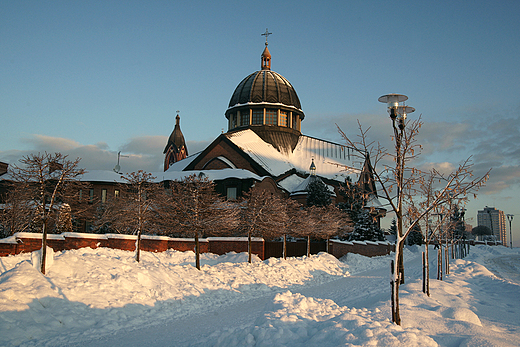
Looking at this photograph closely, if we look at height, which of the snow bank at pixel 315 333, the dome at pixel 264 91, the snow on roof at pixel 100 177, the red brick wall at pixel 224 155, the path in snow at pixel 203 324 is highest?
the dome at pixel 264 91

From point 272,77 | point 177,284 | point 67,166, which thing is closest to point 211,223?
point 177,284

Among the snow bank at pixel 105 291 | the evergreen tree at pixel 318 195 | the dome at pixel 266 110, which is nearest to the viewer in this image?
the snow bank at pixel 105 291

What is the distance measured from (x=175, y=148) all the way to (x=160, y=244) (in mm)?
46707

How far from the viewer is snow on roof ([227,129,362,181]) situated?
→ 148 feet

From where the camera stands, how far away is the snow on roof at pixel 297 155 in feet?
148

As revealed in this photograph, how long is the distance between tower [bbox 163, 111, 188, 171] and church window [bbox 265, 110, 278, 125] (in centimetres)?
1958

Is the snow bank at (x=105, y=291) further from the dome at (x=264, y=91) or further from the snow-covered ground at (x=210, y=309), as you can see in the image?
the dome at (x=264, y=91)

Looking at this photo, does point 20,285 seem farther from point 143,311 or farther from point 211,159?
point 211,159

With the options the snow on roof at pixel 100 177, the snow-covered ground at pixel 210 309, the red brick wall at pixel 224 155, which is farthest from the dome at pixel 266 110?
the snow-covered ground at pixel 210 309

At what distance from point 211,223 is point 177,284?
206 inches

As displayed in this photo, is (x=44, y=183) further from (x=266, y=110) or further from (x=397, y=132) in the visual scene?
(x=266, y=110)

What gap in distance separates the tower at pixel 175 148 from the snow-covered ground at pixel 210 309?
161ft

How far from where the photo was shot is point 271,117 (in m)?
52.3

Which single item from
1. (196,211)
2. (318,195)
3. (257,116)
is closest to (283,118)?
(257,116)
